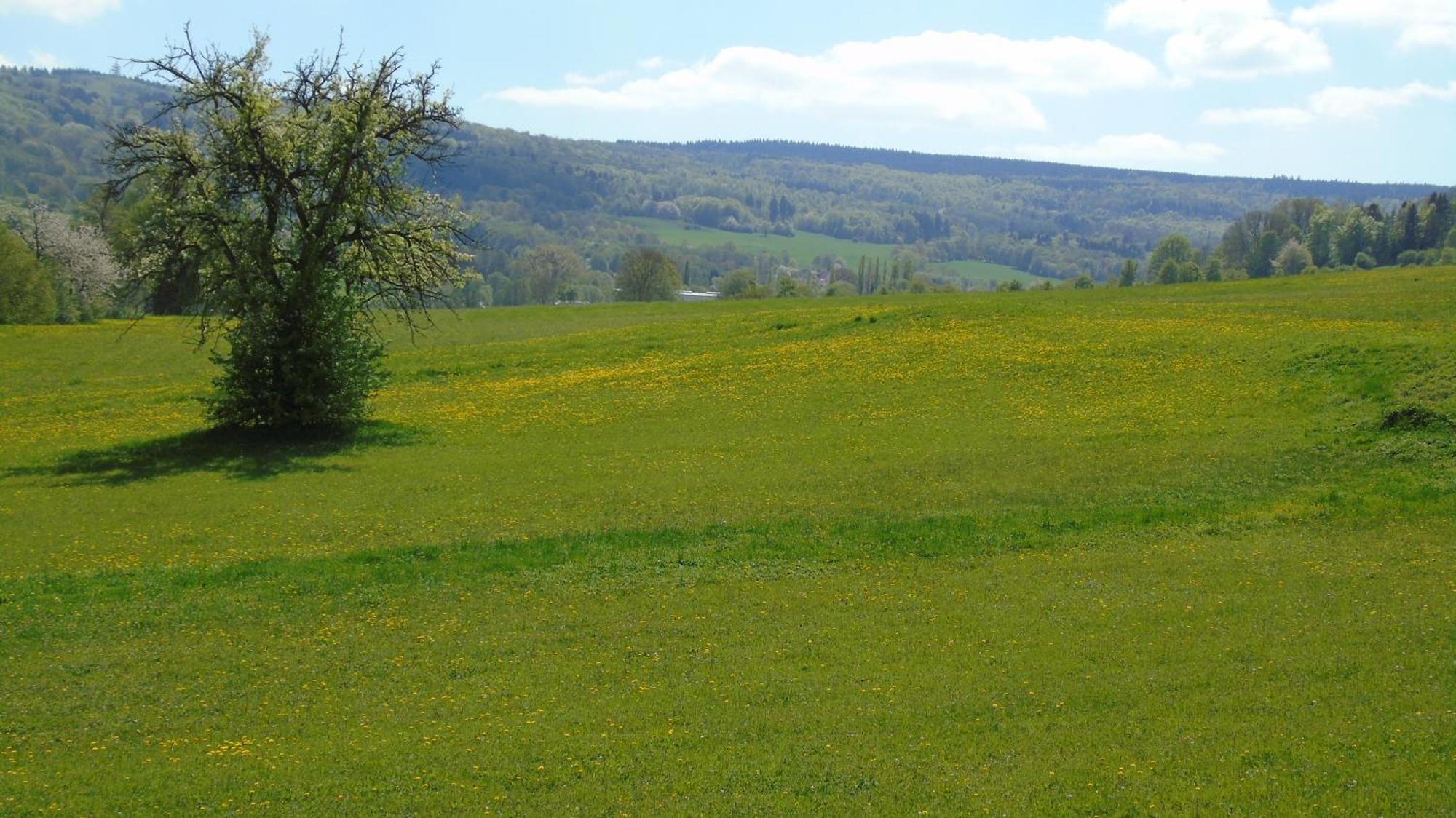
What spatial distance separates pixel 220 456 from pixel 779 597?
74.8 ft

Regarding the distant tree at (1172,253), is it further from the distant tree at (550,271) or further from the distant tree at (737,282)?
the distant tree at (550,271)

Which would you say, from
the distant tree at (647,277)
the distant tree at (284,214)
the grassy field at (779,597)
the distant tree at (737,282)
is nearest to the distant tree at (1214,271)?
the distant tree at (737,282)

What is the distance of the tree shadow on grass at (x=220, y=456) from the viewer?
32250 mm

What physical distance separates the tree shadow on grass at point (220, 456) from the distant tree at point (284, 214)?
83cm

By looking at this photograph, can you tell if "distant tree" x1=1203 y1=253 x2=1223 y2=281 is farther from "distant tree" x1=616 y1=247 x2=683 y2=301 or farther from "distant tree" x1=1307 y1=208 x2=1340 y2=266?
"distant tree" x1=616 y1=247 x2=683 y2=301

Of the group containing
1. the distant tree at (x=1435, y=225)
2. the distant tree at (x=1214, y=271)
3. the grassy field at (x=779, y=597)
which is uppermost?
the distant tree at (x=1435, y=225)

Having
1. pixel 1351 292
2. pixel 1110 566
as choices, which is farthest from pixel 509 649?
pixel 1351 292

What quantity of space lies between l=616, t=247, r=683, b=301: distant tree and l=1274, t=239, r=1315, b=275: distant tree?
65.1 metres

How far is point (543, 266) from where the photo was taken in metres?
180

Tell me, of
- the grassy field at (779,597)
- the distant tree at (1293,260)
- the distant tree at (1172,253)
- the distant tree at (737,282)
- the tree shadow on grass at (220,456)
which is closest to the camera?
the grassy field at (779,597)

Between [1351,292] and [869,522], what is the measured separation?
4056cm

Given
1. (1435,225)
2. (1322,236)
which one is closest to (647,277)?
(1322,236)

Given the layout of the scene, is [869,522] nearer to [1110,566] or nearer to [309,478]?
[1110,566]

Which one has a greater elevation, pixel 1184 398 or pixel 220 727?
pixel 1184 398
